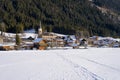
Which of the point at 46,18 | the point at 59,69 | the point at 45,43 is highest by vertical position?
the point at 46,18

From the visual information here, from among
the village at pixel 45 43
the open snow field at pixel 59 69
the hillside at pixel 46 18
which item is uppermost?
the hillside at pixel 46 18

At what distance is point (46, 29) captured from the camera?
152250mm

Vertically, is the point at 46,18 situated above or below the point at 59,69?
above

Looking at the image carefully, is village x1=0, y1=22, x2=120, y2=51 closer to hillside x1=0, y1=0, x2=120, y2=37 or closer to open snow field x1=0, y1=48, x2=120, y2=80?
hillside x1=0, y1=0, x2=120, y2=37

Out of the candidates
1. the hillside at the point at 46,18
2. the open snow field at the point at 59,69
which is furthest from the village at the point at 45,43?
the open snow field at the point at 59,69

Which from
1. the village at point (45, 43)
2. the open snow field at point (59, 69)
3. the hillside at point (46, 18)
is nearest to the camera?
the open snow field at point (59, 69)

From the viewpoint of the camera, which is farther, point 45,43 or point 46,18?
point 46,18

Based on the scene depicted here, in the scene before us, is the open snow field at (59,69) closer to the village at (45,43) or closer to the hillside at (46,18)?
the village at (45,43)

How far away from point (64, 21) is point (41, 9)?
1851 centimetres

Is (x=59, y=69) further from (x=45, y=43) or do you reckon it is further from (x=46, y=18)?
(x=46, y=18)

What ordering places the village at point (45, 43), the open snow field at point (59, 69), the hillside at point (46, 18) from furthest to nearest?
the hillside at point (46, 18)
the village at point (45, 43)
the open snow field at point (59, 69)

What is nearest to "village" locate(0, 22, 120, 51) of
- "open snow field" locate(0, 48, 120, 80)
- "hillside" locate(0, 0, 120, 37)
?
"hillside" locate(0, 0, 120, 37)

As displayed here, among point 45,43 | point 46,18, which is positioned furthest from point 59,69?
point 46,18

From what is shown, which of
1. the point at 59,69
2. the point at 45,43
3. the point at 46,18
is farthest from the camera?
the point at 46,18
